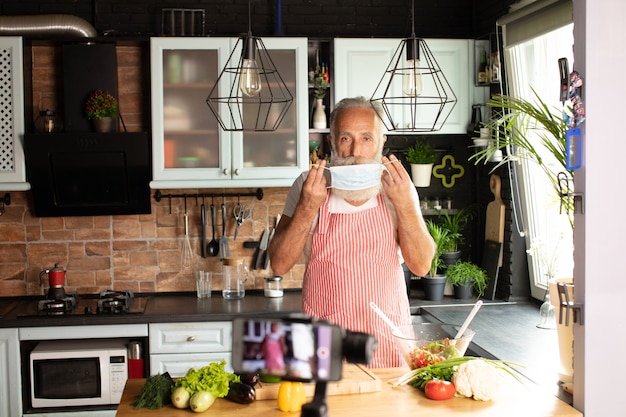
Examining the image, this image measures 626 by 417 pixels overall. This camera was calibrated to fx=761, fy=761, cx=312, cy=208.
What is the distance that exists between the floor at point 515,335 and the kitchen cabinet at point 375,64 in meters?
1.12

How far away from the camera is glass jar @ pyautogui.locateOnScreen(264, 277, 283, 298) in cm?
488

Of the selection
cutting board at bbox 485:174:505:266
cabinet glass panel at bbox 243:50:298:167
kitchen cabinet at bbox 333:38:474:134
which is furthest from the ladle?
cutting board at bbox 485:174:505:266

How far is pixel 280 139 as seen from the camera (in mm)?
4676

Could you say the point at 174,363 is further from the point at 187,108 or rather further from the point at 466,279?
the point at 466,279

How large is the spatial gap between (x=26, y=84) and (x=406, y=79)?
9.05 ft

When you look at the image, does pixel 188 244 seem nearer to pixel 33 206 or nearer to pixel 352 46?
pixel 33 206

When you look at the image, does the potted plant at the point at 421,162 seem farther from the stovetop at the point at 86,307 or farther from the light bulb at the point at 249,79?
the light bulb at the point at 249,79

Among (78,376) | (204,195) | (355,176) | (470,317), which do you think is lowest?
(78,376)

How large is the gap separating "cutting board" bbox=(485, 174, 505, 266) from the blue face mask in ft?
7.07

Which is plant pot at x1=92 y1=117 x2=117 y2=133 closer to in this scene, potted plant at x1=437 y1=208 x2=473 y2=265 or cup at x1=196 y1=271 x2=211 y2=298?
cup at x1=196 y1=271 x2=211 y2=298

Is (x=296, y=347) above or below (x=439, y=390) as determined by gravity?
above

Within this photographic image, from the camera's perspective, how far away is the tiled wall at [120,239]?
16.0 feet
